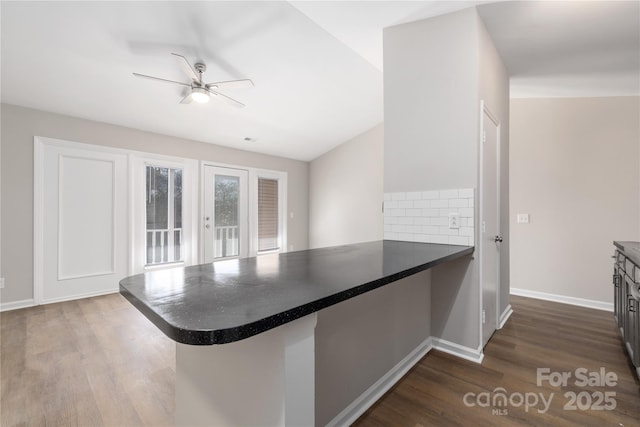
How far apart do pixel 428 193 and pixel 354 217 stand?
3.54 metres

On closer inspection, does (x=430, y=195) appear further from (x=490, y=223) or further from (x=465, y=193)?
(x=490, y=223)

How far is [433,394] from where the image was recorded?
1666 mm

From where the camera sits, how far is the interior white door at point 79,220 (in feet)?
11.3

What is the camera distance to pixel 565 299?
3.34 meters

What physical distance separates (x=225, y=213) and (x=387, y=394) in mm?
4291

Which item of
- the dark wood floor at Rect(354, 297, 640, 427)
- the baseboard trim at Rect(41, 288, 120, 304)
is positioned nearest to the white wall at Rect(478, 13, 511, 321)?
the dark wood floor at Rect(354, 297, 640, 427)

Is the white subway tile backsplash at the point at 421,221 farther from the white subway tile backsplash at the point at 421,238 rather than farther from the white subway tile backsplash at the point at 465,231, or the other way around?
the white subway tile backsplash at the point at 465,231

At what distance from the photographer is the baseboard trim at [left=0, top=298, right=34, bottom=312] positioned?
3201 mm

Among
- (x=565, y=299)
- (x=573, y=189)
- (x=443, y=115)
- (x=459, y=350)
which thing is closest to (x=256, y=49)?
(x=443, y=115)

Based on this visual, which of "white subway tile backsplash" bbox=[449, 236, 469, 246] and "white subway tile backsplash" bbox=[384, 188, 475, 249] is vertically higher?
"white subway tile backsplash" bbox=[384, 188, 475, 249]

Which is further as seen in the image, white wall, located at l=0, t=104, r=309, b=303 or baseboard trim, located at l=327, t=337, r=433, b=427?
white wall, located at l=0, t=104, r=309, b=303

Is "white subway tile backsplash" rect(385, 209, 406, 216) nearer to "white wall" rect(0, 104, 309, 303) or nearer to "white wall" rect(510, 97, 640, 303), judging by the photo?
"white wall" rect(510, 97, 640, 303)

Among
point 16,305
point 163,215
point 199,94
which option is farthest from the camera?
point 163,215

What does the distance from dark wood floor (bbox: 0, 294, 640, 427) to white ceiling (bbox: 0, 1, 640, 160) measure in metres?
2.50
